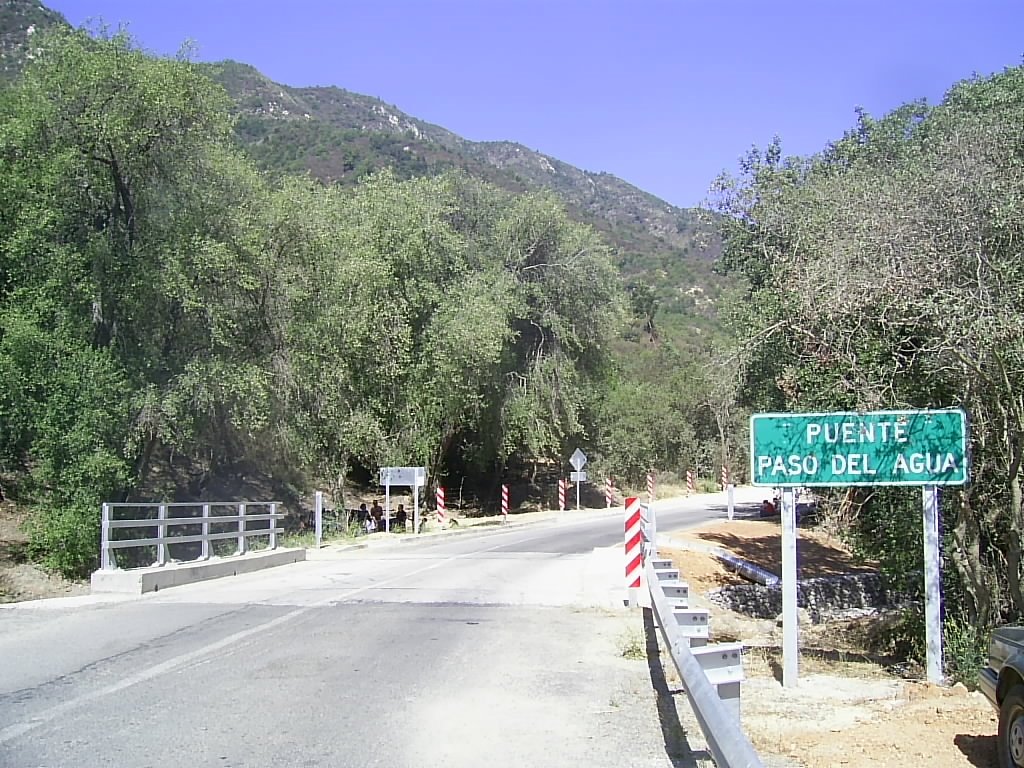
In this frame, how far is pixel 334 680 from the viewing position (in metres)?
8.27

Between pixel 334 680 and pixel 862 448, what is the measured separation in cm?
533

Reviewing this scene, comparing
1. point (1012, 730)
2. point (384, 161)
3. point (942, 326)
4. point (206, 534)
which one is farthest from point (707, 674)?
point (384, 161)

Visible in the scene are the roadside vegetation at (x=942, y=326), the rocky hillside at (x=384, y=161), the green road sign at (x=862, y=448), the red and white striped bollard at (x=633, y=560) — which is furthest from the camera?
the rocky hillside at (x=384, y=161)

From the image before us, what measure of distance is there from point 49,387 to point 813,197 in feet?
47.9

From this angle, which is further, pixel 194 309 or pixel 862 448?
pixel 194 309

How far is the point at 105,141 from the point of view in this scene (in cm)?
1920

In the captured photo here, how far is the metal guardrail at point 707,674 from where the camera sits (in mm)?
3863

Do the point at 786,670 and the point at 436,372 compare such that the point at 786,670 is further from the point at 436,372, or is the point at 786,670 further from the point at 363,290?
the point at 436,372

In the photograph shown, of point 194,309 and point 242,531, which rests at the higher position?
point 194,309

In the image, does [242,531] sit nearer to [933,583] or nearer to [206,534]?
[206,534]

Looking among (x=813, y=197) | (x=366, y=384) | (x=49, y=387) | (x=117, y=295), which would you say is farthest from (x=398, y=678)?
(x=366, y=384)

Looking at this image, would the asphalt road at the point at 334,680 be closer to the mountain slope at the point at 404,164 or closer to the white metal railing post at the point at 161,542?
the white metal railing post at the point at 161,542

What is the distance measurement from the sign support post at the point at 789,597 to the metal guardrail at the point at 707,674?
1.08m

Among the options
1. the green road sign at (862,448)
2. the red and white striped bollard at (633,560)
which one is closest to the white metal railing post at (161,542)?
the red and white striped bollard at (633,560)
